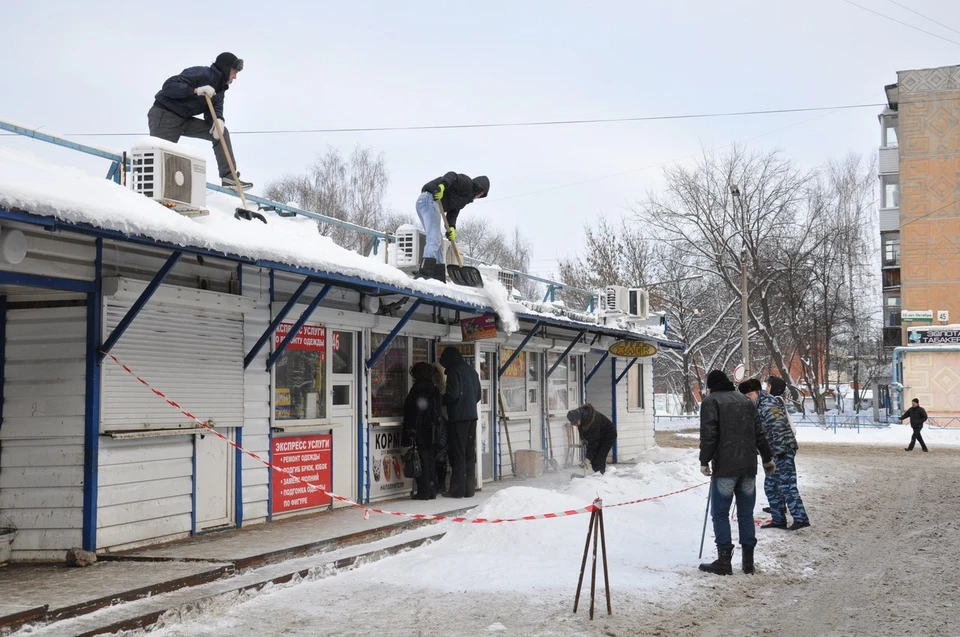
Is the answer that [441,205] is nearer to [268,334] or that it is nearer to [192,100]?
[192,100]

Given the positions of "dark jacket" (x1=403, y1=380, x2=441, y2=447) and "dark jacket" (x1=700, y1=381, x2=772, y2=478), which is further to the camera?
"dark jacket" (x1=403, y1=380, x2=441, y2=447)

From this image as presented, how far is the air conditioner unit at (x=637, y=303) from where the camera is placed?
2122 cm

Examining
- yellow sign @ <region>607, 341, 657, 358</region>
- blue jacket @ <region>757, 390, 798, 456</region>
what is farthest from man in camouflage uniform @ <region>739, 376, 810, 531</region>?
yellow sign @ <region>607, 341, 657, 358</region>

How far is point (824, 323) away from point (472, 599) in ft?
159

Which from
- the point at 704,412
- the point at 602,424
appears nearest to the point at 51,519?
the point at 704,412

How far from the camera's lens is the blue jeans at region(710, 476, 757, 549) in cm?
878

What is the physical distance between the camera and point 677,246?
158 ft

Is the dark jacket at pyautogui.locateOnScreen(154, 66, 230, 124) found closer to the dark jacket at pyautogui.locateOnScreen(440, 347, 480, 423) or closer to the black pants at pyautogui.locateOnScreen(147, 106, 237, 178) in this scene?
the black pants at pyautogui.locateOnScreen(147, 106, 237, 178)

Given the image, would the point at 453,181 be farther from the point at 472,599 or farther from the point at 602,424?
the point at 472,599

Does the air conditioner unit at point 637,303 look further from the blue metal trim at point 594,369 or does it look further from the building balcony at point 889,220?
the building balcony at point 889,220

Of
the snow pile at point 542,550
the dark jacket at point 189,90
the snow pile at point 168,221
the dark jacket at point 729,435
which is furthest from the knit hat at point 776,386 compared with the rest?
the dark jacket at point 189,90

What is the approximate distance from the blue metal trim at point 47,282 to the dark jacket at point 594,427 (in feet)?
31.8

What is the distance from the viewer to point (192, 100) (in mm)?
10703

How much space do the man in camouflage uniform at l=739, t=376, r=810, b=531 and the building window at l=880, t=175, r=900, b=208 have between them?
130 feet
